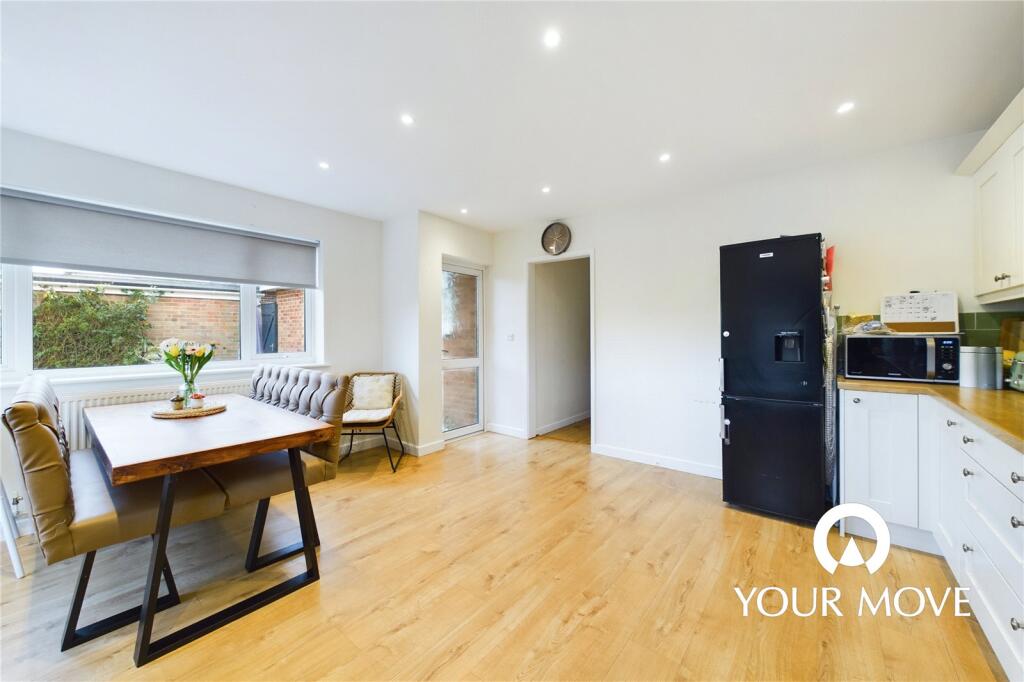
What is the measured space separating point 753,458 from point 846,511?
526 mm

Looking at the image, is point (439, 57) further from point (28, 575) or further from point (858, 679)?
point (28, 575)

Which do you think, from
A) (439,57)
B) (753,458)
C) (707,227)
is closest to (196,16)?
(439,57)

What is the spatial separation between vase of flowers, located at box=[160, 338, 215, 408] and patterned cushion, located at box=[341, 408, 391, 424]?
113 cm

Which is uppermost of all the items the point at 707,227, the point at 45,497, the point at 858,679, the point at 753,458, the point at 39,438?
the point at 707,227

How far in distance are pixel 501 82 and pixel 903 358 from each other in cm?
278

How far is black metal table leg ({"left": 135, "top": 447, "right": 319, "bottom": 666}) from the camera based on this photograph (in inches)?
59.7

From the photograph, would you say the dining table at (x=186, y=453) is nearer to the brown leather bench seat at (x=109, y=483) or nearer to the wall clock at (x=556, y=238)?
the brown leather bench seat at (x=109, y=483)

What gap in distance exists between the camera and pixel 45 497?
1.40 metres

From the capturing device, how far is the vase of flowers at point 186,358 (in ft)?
7.75

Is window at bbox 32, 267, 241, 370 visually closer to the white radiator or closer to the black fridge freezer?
the white radiator

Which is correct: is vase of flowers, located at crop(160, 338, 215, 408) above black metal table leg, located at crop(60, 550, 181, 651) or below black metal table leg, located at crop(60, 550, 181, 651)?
above

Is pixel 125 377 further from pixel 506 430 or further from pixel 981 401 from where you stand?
pixel 981 401

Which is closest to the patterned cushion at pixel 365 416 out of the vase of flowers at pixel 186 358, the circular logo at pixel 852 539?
the vase of flowers at pixel 186 358

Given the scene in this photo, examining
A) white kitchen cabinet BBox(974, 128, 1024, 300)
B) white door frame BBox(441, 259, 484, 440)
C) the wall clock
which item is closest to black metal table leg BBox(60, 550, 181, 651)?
white door frame BBox(441, 259, 484, 440)
